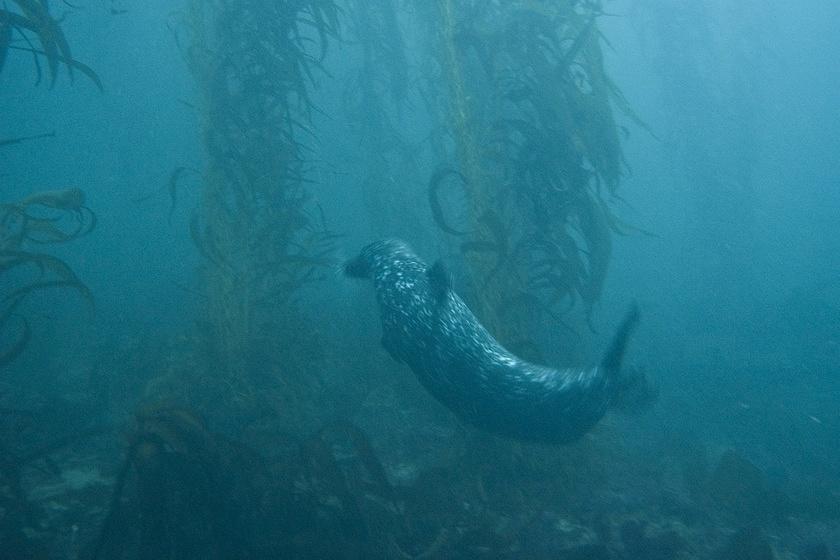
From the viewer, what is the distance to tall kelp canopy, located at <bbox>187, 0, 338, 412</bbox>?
6.37m

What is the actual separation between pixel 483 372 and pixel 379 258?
1.74 m

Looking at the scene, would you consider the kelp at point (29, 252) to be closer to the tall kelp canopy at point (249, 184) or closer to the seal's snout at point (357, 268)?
the tall kelp canopy at point (249, 184)

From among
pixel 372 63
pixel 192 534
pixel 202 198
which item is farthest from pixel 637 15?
pixel 192 534

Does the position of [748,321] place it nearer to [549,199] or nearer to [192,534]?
[549,199]

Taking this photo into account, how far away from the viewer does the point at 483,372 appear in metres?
3.85

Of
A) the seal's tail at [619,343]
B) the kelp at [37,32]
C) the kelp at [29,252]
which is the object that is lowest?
the kelp at [29,252]

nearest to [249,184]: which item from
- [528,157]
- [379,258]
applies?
[379,258]

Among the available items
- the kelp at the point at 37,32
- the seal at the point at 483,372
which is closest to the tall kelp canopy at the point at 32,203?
the kelp at the point at 37,32

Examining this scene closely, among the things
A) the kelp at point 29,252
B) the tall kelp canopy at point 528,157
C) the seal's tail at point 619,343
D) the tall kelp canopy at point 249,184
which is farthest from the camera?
the tall kelp canopy at point 249,184

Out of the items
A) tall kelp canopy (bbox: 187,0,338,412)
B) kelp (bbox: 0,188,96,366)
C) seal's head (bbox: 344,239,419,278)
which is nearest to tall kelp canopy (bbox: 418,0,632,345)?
seal's head (bbox: 344,239,419,278)

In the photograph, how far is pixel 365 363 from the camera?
27.0ft

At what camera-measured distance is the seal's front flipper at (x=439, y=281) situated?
4.05 meters

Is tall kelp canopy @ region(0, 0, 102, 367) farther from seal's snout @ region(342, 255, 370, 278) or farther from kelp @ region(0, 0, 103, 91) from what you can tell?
seal's snout @ region(342, 255, 370, 278)

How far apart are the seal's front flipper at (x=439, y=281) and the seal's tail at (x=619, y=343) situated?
49.8 inches
